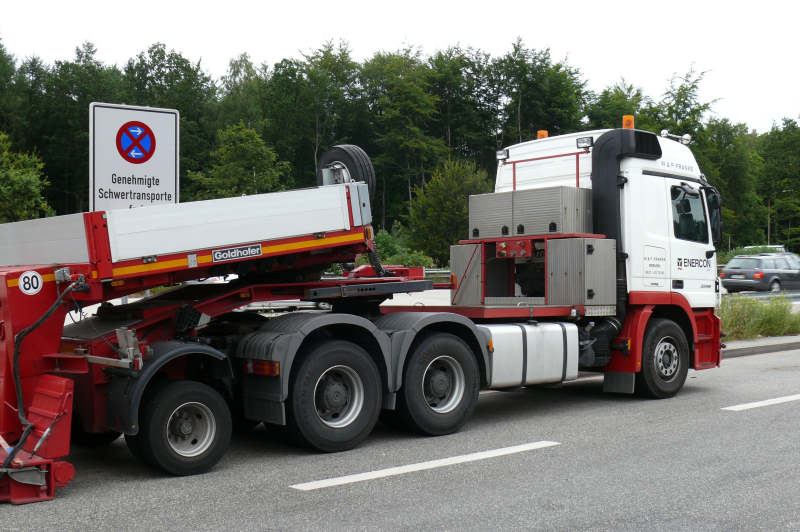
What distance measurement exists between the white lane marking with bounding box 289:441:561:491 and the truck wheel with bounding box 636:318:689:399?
2861 millimetres

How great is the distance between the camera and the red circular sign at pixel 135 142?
796 cm

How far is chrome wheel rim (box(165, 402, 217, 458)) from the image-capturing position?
20.7 ft

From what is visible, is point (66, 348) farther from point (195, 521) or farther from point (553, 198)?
point (553, 198)

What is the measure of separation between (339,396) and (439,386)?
3.78 ft

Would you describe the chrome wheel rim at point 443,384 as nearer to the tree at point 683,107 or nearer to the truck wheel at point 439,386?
the truck wheel at point 439,386

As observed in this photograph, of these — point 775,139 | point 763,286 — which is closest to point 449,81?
point 775,139

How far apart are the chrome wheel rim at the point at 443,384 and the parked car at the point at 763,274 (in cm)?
2633

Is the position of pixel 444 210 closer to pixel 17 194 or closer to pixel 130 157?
pixel 17 194

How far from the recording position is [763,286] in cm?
3116

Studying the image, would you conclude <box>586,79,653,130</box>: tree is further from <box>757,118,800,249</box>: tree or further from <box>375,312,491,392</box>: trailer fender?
<box>375,312,491,392</box>: trailer fender

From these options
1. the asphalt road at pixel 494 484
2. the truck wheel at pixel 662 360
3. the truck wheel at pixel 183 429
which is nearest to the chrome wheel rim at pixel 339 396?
the asphalt road at pixel 494 484

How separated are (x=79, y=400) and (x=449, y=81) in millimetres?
70901

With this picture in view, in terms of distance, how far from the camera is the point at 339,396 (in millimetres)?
7168

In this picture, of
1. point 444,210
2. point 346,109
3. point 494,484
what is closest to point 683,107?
point 444,210
